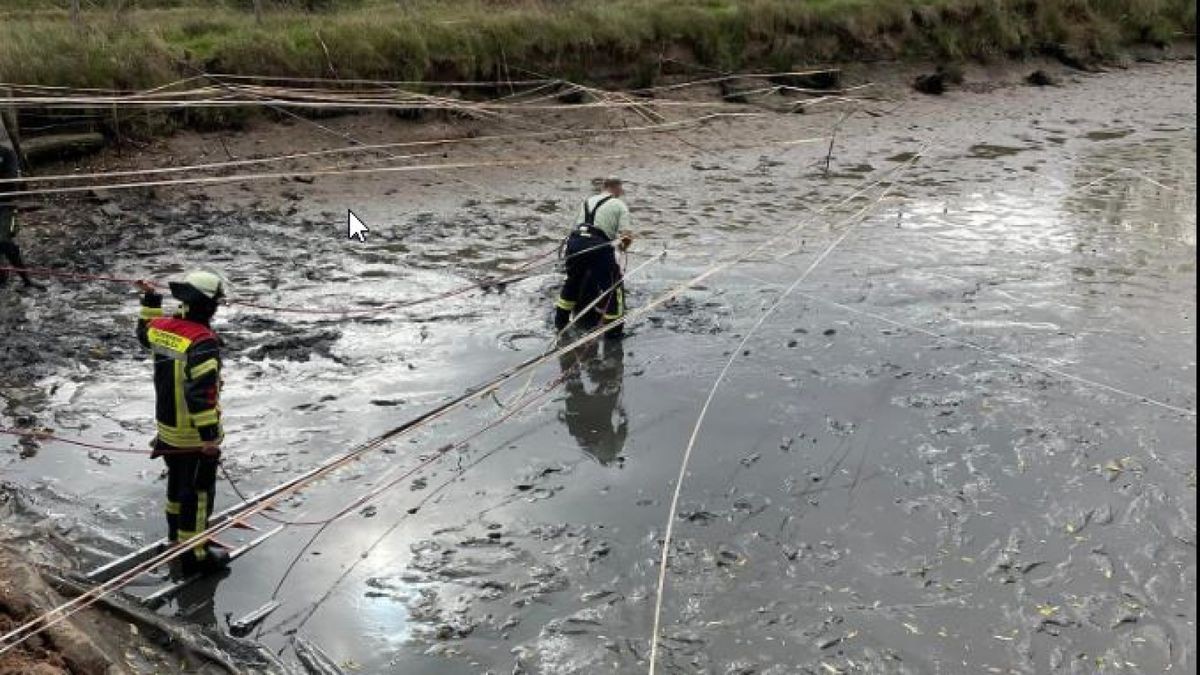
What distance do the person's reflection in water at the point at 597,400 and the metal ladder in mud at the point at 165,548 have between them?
2.69 meters

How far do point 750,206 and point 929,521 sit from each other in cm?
918

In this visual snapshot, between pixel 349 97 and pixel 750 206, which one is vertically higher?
pixel 349 97

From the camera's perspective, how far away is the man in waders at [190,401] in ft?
21.1

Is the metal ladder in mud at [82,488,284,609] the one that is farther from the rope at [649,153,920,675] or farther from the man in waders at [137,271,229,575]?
the rope at [649,153,920,675]

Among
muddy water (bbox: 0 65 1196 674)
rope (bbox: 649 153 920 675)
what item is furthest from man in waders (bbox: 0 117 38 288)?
rope (bbox: 649 153 920 675)

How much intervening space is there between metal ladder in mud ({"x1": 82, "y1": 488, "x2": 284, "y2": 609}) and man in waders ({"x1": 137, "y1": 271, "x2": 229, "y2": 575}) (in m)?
0.12

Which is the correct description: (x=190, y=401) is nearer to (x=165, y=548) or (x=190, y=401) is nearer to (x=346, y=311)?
(x=165, y=548)

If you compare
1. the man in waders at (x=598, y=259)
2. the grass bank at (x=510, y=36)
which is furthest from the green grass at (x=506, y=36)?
the man in waders at (x=598, y=259)

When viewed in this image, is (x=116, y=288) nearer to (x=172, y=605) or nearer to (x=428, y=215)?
(x=428, y=215)

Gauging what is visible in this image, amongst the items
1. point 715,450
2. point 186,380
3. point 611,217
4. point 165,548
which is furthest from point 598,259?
point 165,548

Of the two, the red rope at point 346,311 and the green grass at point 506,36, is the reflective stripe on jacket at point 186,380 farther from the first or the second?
the green grass at point 506,36

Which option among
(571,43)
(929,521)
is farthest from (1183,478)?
(571,43)

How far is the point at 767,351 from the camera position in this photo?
34.9 feet

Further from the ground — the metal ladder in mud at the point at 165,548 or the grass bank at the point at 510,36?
the grass bank at the point at 510,36
